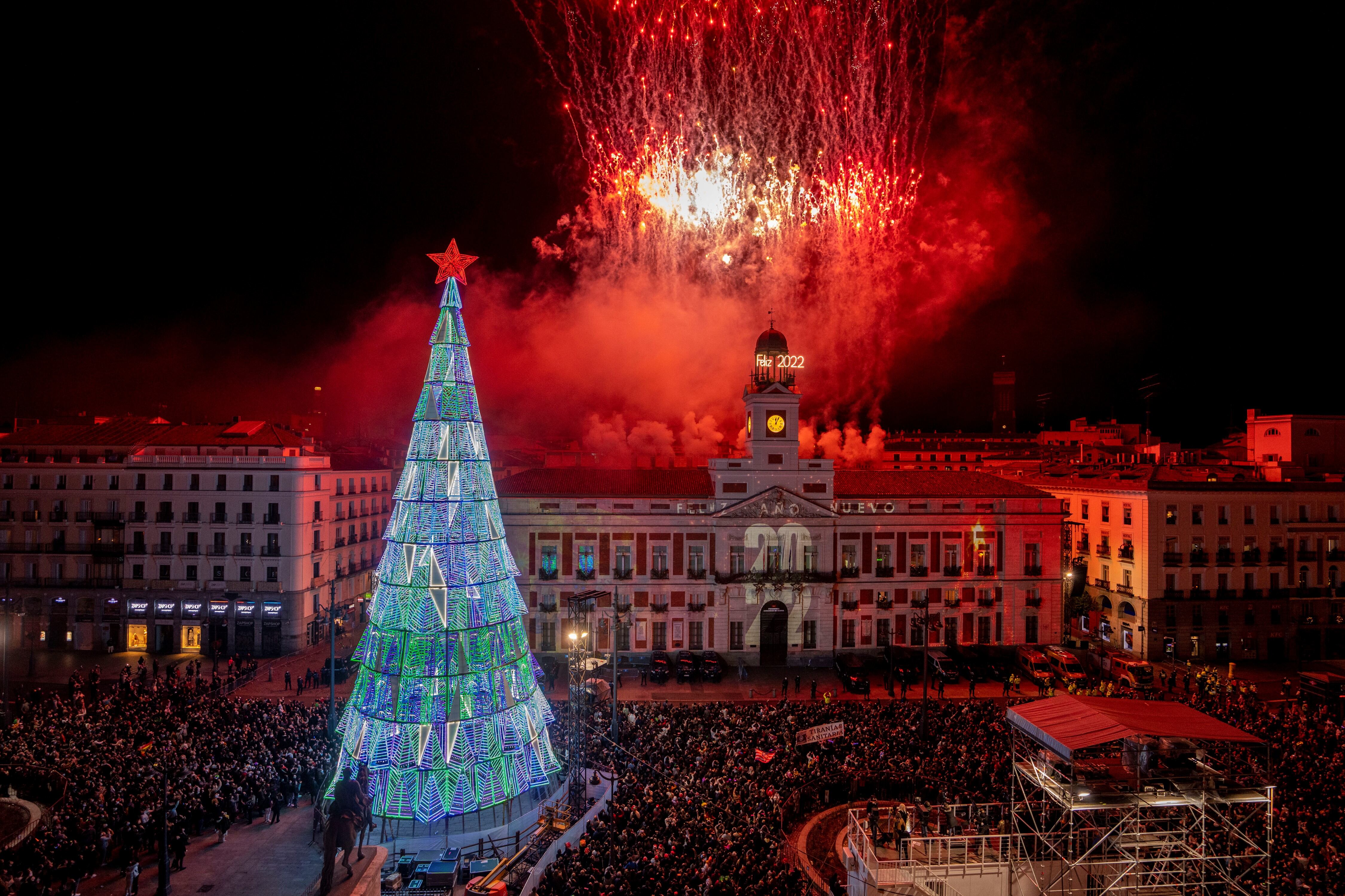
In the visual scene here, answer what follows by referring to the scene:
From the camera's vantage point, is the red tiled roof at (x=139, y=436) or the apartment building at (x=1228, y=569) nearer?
the apartment building at (x=1228, y=569)

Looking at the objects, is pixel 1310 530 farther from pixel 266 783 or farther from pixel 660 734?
pixel 266 783

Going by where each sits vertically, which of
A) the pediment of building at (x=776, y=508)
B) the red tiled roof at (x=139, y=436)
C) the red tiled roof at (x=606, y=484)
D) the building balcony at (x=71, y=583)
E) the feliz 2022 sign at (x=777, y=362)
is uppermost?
the feliz 2022 sign at (x=777, y=362)

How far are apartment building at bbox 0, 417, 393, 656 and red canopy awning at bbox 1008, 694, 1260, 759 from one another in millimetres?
39367

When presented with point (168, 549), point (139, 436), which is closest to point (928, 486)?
point (168, 549)

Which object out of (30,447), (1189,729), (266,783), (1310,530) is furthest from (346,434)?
(1310,530)

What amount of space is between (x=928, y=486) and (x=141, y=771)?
41038 mm

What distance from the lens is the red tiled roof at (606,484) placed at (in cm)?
4441

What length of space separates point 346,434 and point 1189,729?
70.6m

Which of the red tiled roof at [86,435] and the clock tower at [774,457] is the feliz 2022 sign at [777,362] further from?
the red tiled roof at [86,435]

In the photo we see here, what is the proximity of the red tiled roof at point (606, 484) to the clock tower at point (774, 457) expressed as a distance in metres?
1.64

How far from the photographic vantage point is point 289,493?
4353cm

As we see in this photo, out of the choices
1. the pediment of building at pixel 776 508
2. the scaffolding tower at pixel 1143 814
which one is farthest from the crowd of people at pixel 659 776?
the pediment of building at pixel 776 508

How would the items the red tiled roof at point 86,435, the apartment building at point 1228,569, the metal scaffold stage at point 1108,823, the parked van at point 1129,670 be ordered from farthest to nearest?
1. the red tiled roof at point 86,435
2. the apartment building at point 1228,569
3. the parked van at point 1129,670
4. the metal scaffold stage at point 1108,823

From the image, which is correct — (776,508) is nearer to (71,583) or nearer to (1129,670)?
(1129,670)
